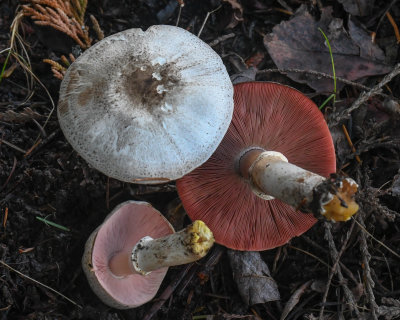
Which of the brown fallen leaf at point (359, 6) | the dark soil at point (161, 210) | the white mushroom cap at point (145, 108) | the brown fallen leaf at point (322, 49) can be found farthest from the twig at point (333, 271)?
the brown fallen leaf at point (359, 6)

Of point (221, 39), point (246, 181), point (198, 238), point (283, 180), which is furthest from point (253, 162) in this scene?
point (221, 39)

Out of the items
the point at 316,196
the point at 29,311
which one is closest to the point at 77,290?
the point at 29,311

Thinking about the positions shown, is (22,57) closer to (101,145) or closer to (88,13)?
(88,13)

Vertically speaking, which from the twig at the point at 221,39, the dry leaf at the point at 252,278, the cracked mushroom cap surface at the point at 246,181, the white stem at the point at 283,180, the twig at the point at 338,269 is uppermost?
the twig at the point at 221,39

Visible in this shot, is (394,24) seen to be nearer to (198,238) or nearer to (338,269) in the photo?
(338,269)

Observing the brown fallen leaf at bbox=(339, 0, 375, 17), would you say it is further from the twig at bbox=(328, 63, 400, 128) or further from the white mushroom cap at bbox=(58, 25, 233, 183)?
the white mushroom cap at bbox=(58, 25, 233, 183)

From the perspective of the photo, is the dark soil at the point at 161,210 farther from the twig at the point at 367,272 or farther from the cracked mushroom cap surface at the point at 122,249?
the cracked mushroom cap surface at the point at 122,249
